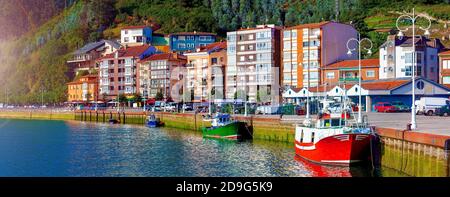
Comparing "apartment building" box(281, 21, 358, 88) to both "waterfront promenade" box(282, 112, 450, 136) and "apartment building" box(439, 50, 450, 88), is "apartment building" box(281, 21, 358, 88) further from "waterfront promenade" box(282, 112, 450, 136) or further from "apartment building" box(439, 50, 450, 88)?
"waterfront promenade" box(282, 112, 450, 136)

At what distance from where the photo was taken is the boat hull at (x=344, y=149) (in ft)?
120

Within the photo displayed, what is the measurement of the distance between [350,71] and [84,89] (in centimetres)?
7484

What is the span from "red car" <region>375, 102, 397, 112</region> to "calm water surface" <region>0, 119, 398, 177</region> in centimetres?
1547

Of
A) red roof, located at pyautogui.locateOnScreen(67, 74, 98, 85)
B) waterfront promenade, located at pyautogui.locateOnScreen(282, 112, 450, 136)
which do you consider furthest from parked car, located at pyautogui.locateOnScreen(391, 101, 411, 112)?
red roof, located at pyautogui.locateOnScreen(67, 74, 98, 85)

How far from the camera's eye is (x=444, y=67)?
85.3 m

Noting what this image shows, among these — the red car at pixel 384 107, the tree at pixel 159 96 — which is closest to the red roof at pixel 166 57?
the tree at pixel 159 96

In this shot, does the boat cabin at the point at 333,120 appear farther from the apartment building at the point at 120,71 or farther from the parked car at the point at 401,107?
the apartment building at the point at 120,71

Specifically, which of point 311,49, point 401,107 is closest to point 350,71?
point 311,49

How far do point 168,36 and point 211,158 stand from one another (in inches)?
4420

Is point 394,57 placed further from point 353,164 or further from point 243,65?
point 353,164

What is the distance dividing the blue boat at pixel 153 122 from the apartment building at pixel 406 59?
29.8m

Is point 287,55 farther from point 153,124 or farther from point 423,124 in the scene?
point 423,124
